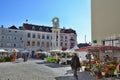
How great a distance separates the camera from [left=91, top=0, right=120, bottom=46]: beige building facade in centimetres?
2050

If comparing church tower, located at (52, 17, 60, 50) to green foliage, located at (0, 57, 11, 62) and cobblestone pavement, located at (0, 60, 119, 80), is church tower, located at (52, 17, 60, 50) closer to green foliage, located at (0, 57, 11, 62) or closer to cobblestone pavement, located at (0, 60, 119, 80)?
green foliage, located at (0, 57, 11, 62)

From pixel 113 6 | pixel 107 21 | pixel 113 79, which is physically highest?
pixel 113 6

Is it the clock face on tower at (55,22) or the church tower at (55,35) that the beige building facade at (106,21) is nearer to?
the clock face on tower at (55,22)

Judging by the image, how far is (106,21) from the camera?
22484 millimetres

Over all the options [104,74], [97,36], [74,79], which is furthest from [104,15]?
[74,79]

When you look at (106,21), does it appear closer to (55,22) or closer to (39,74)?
(39,74)

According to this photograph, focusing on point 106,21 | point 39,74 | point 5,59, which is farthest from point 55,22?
point 39,74

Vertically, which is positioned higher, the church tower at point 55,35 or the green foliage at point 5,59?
the church tower at point 55,35

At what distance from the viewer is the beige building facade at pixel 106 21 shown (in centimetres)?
2050

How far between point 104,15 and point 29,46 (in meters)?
50.3

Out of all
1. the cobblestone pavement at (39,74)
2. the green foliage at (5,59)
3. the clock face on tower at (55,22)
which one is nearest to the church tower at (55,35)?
the clock face on tower at (55,22)

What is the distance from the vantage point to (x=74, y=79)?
14.6m

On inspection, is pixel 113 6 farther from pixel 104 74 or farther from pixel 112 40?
pixel 104 74

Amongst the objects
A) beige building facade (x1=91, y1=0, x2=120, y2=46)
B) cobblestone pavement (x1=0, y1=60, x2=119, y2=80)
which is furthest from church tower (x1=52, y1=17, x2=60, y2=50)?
cobblestone pavement (x1=0, y1=60, x2=119, y2=80)
